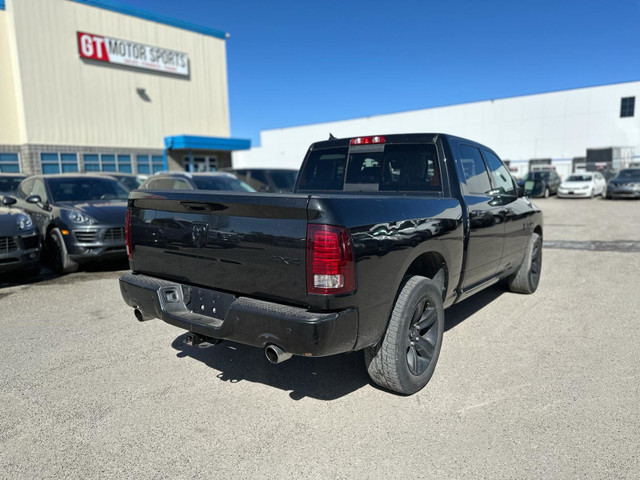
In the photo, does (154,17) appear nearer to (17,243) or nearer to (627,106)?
(17,243)

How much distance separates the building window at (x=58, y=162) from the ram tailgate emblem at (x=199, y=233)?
22.4 metres

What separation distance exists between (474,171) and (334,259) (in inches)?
99.9

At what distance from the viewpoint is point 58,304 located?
18.7ft

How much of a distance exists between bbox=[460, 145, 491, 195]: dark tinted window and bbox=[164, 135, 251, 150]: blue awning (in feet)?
73.0

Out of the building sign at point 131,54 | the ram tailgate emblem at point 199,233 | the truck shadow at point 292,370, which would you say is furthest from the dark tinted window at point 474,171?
the building sign at point 131,54

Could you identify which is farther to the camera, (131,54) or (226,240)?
(131,54)

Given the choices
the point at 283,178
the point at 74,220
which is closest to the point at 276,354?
the point at 74,220

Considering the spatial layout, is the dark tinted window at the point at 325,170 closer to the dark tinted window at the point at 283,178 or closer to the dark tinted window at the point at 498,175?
the dark tinted window at the point at 498,175

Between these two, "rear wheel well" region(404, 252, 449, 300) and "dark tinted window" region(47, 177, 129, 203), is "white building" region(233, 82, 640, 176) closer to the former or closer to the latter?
"dark tinted window" region(47, 177, 129, 203)

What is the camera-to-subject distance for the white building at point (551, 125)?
123 feet

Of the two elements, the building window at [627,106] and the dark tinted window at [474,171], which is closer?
the dark tinted window at [474,171]

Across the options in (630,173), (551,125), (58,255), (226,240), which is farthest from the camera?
(551,125)

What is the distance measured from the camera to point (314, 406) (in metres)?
3.19

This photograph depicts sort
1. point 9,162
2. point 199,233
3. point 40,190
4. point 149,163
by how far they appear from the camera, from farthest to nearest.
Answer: point 149,163, point 9,162, point 40,190, point 199,233
